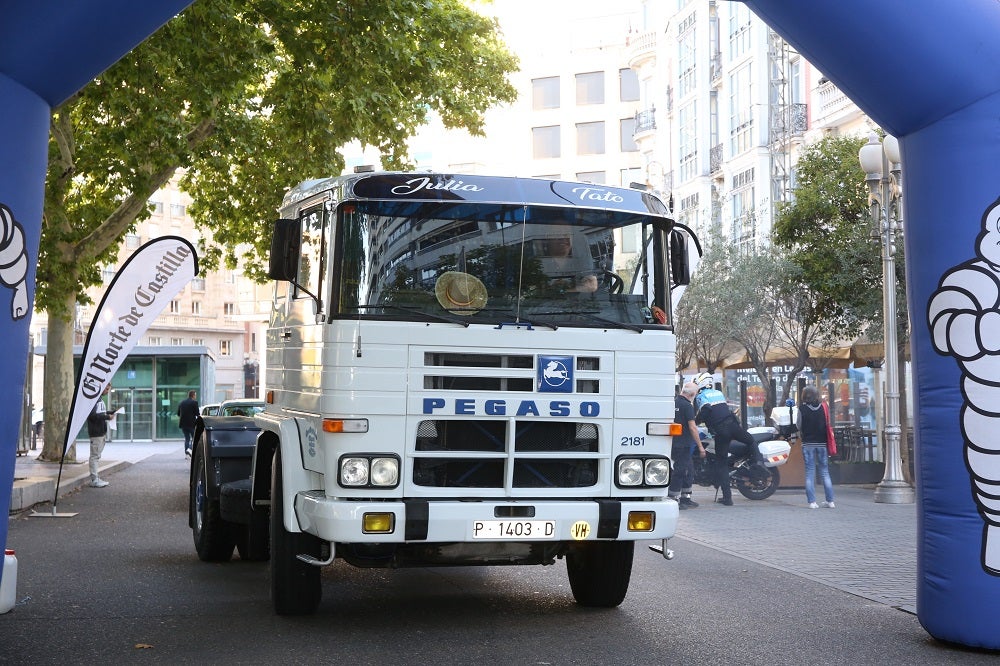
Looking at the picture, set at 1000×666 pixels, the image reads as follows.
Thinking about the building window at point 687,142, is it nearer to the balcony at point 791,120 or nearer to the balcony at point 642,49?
the balcony at point 791,120

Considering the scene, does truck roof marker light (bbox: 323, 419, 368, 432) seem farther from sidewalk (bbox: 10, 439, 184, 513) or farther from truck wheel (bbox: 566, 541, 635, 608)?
sidewalk (bbox: 10, 439, 184, 513)

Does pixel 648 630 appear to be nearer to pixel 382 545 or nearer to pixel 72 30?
pixel 382 545

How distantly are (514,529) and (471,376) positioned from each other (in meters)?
0.99

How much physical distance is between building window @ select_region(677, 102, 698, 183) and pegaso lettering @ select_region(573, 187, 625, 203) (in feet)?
148

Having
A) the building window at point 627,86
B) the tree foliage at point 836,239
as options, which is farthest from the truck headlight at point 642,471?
the building window at point 627,86

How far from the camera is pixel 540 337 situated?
27.6 feet

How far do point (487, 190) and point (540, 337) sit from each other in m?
1.03

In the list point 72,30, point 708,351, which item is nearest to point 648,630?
point 72,30

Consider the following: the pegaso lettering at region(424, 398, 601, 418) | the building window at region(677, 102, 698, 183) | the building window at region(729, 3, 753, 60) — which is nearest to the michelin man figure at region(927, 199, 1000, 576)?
the pegaso lettering at region(424, 398, 601, 418)

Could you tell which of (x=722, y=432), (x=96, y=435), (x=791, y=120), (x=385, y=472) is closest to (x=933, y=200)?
(x=385, y=472)

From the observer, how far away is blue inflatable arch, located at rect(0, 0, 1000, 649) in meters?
7.85

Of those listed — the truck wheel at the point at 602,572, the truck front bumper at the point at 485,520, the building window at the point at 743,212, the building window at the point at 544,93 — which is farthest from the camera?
the building window at the point at 544,93

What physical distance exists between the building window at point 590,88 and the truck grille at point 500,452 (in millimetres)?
73575

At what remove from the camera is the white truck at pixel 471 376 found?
817 centimetres
